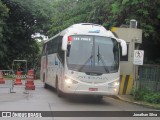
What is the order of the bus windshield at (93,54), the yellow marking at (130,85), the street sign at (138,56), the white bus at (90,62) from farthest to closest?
the yellow marking at (130,85) → the street sign at (138,56) → the bus windshield at (93,54) → the white bus at (90,62)

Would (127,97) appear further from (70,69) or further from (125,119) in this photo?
(125,119)

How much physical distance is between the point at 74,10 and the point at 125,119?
83.6 ft

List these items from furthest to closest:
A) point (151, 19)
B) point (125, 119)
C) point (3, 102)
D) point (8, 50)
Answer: point (8, 50) → point (151, 19) → point (3, 102) → point (125, 119)

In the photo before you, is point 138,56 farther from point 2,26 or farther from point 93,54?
point 2,26

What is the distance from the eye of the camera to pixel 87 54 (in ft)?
57.1

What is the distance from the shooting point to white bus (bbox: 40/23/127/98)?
17.0 meters

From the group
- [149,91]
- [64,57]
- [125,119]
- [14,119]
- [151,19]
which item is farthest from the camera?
[151,19]

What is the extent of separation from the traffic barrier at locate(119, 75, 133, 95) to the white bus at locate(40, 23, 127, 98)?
3.30 m

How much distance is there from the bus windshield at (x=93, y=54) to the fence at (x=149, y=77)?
2.68m

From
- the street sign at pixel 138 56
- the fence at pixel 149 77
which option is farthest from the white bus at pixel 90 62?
the fence at pixel 149 77

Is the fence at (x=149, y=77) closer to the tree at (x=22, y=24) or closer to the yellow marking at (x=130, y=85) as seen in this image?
the yellow marking at (x=130, y=85)

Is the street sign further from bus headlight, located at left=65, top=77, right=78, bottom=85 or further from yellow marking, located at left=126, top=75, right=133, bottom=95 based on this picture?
bus headlight, located at left=65, top=77, right=78, bottom=85

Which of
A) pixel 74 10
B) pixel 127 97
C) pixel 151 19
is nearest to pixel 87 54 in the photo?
pixel 127 97

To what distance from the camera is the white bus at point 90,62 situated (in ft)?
55.9
